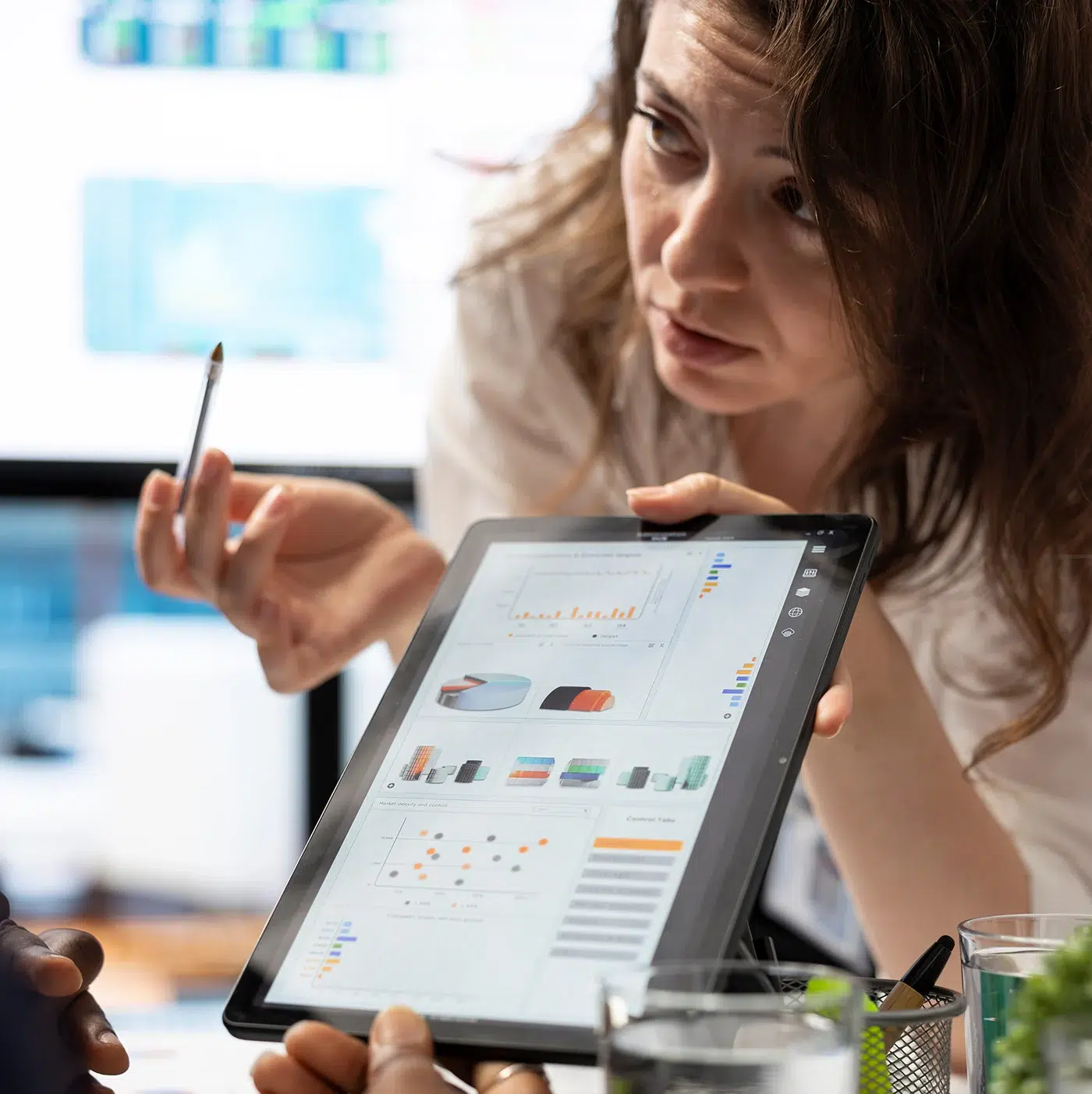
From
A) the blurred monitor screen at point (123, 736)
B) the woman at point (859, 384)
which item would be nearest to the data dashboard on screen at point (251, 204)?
the blurred monitor screen at point (123, 736)

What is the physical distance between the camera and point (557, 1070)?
0.65 metres

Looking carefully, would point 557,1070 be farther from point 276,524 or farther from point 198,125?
point 198,125

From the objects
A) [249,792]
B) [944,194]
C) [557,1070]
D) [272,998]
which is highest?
[944,194]

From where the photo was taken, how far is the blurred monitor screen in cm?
204

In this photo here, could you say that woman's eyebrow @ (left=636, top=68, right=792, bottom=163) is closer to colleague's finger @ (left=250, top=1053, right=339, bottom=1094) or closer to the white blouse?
the white blouse

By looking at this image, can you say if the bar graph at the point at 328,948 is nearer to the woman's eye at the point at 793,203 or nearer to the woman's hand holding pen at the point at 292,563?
the woman's hand holding pen at the point at 292,563

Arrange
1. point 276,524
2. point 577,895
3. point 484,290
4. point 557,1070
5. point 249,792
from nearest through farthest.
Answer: point 577,895
point 557,1070
point 276,524
point 484,290
point 249,792

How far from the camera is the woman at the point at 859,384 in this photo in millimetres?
691

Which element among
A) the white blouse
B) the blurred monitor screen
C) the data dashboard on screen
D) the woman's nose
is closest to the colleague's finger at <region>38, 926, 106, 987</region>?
the woman's nose

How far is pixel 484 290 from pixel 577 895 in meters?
0.72

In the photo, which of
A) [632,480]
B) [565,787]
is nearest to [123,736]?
[632,480]

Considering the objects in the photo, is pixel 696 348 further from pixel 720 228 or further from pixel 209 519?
pixel 209 519

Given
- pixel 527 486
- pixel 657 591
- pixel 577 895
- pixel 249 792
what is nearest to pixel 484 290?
pixel 527 486

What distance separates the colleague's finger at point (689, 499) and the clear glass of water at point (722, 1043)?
251 mm
